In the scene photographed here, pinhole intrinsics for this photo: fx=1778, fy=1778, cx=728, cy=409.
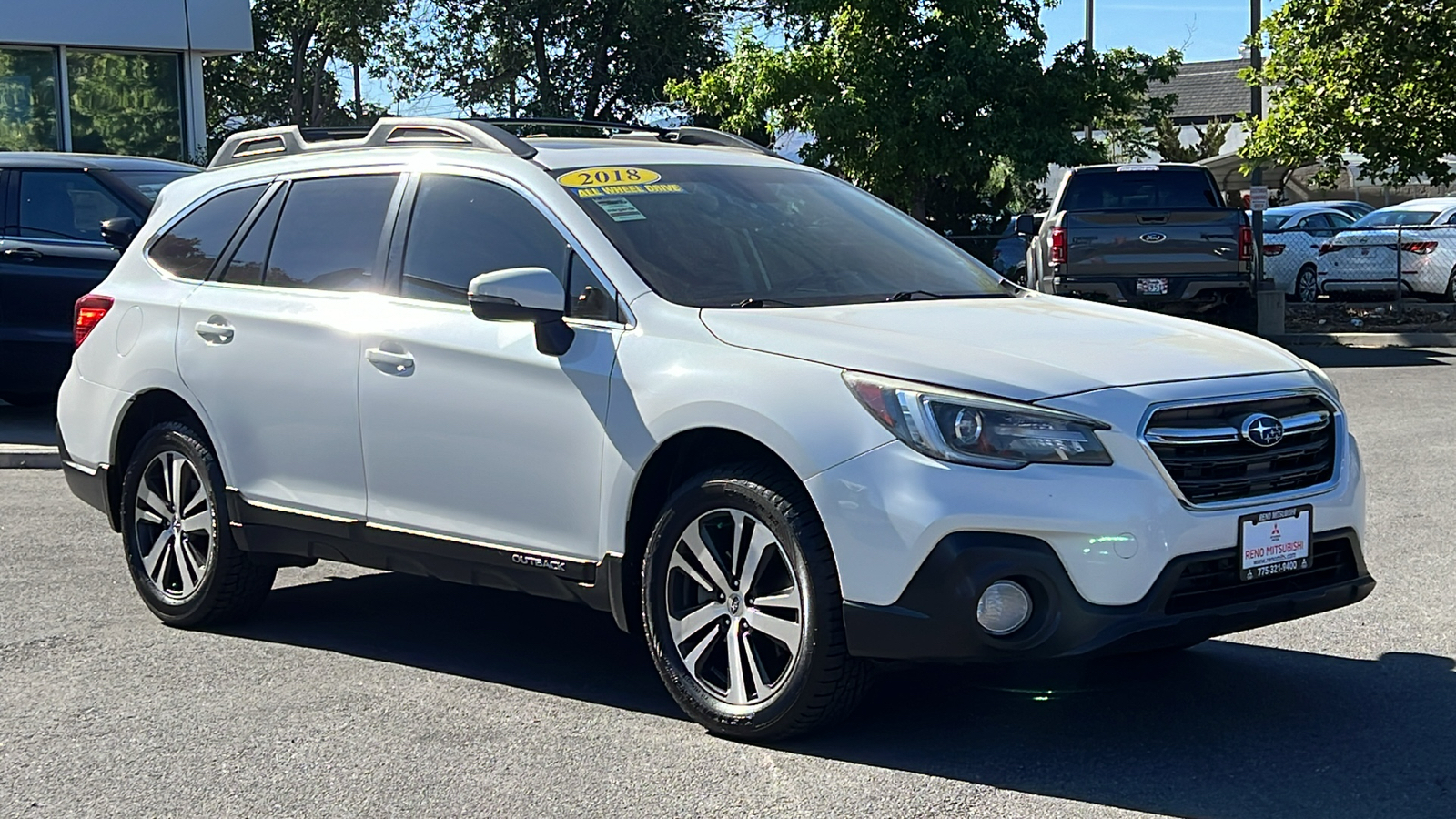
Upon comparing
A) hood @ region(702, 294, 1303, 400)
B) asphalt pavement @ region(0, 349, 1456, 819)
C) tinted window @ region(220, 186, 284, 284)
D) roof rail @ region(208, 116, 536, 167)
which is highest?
roof rail @ region(208, 116, 536, 167)

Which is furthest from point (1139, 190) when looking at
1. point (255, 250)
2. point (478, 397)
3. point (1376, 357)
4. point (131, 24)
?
point (478, 397)

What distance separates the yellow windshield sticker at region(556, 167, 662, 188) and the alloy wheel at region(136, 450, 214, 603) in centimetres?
193

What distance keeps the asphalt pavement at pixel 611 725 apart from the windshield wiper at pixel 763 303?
49.2 inches

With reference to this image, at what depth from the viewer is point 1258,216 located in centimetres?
2205

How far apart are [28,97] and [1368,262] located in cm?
1790

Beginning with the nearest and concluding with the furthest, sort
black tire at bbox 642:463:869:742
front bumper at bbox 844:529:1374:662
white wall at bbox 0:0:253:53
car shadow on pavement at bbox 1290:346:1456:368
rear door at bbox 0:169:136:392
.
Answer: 1. front bumper at bbox 844:529:1374:662
2. black tire at bbox 642:463:869:742
3. rear door at bbox 0:169:136:392
4. car shadow on pavement at bbox 1290:346:1456:368
5. white wall at bbox 0:0:253:53

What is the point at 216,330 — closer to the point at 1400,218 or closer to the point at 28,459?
the point at 28,459

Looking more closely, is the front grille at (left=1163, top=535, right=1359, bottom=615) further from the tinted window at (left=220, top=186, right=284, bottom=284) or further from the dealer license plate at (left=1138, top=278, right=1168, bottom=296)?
the dealer license plate at (left=1138, top=278, right=1168, bottom=296)

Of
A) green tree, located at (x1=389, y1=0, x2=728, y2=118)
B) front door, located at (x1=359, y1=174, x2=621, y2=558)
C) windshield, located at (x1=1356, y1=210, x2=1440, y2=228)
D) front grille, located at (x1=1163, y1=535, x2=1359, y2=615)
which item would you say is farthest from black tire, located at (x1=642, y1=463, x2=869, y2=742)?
green tree, located at (x1=389, y1=0, x2=728, y2=118)

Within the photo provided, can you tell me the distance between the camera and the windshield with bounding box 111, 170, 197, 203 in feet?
40.5

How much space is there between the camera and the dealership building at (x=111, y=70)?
23609 mm

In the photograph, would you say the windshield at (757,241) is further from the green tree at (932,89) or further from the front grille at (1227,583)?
the green tree at (932,89)

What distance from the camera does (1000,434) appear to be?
457 centimetres

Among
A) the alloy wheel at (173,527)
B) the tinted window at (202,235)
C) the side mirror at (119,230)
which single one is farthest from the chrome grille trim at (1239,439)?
the side mirror at (119,230)
